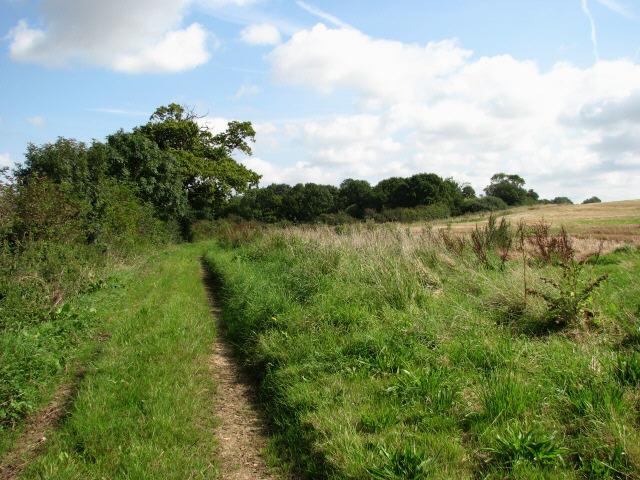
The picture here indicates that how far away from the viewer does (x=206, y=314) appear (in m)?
8.02

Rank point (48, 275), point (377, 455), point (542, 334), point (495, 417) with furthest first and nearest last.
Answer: point (48, 275) → point (542, 334) → point (495, 417) → point (377, 455)

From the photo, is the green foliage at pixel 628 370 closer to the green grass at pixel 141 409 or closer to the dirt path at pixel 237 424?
the dirt path at pixel 237 424

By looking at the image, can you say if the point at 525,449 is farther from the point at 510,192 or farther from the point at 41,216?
the point at 510,192

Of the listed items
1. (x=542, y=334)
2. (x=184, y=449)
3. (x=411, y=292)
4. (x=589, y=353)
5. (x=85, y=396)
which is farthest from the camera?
(x=411, y=292)

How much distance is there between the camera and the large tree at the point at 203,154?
108 feet

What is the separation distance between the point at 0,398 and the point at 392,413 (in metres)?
3.83

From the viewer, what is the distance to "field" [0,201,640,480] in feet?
9.53

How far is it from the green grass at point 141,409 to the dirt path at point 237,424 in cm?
13

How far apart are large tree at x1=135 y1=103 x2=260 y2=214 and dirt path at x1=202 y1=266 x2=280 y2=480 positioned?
28.8 meters

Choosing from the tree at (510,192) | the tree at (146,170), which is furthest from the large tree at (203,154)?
the tree at (510,192)

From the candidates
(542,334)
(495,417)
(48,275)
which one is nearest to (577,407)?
(495,417)

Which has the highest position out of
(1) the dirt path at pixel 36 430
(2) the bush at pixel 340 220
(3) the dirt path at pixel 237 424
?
(2) the bush at pixel 340 220

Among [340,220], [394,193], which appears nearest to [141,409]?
[340,220]

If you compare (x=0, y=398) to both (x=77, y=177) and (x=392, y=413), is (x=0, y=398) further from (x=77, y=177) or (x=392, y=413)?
(x=77, y=177)
